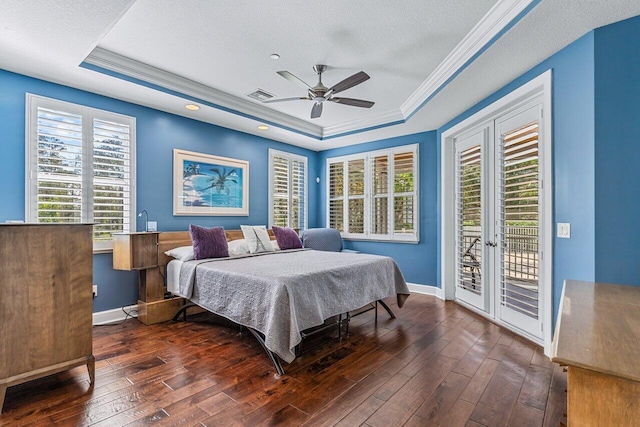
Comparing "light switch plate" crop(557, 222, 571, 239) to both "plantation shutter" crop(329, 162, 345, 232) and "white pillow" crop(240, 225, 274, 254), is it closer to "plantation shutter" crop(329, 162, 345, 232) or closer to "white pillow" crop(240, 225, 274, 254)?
"white pillow" crop(240, 225, 274, 254)

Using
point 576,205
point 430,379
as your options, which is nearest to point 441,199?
point 576,205

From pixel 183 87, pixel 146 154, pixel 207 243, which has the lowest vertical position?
pixel 207 243

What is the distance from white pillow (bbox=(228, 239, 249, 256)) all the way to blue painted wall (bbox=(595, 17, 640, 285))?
3.58 m

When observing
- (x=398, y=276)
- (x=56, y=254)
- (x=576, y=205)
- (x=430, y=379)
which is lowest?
(x=430, y=379)

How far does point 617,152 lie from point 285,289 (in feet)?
8.48

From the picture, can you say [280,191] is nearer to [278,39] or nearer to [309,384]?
[278,39]

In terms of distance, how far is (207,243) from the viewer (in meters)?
3.67

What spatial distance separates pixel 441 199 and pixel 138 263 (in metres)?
4.20

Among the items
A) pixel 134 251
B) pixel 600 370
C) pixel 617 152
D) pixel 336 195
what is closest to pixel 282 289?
pixel 600 370

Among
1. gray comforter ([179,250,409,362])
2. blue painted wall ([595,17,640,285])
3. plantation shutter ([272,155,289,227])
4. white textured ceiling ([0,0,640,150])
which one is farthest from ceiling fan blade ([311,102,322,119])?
blue painted wall ([595,17,640,285])

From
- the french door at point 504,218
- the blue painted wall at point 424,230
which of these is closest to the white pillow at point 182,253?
the blue painted wall at point 424,230

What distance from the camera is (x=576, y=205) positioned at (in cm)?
234

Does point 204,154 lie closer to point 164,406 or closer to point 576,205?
point 164,406

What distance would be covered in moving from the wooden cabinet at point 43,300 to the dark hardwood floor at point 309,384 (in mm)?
252
